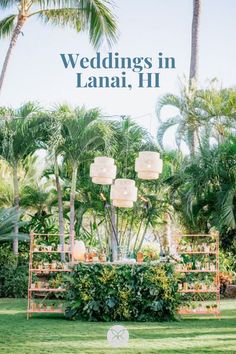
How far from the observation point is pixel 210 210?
13.8m

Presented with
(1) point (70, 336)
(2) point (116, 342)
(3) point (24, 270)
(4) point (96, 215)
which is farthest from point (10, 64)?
(2) point (116, 342)

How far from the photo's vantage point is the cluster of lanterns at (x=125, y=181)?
859cm

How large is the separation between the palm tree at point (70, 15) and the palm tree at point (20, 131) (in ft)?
7.85

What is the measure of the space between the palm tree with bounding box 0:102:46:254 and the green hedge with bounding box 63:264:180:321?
421 centimetres

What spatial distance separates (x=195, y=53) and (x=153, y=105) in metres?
3.00

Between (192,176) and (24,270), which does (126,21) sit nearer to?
(192,176)

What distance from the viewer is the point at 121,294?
905cm

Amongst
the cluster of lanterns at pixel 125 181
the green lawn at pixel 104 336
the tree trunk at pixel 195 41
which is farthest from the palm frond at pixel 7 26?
the green lawn at pixel 104 336

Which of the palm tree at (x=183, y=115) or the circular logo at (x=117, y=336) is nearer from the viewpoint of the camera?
the circular logo at (x=117, y=336)

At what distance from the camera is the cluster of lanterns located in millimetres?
8594

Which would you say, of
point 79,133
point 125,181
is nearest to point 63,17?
point 79,133

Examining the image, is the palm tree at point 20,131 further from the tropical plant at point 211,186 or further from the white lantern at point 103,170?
the white lantern at point 103,170

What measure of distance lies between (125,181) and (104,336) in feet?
7.61

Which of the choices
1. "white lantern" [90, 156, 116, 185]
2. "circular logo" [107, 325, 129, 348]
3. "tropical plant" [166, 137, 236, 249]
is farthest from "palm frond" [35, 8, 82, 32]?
"circular logo" [107, 325, 129, 348]
